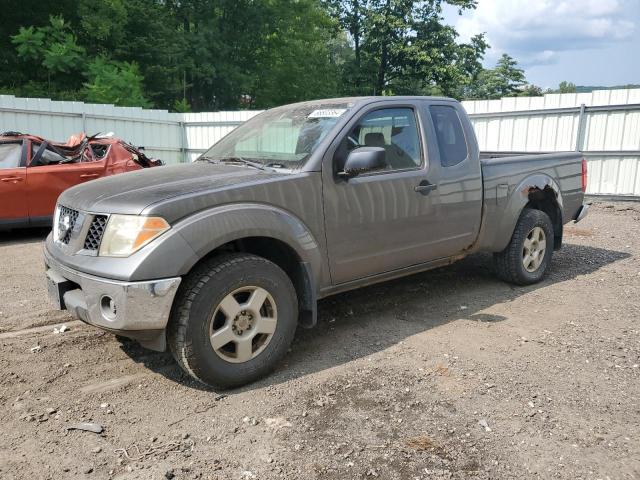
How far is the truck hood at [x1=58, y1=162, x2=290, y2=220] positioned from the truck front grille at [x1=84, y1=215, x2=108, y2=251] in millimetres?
49

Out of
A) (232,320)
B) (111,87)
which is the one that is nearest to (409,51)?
(111,87)

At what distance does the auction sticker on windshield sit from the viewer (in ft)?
13.2

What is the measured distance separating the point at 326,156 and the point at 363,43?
107 ft

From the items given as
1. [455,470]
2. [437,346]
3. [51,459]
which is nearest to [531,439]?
[455,470]

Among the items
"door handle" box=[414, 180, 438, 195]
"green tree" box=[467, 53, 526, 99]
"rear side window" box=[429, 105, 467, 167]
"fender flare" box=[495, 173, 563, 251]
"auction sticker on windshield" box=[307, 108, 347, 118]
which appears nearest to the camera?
"auction sticker on windshield" box=[307, 108, 347, 118]

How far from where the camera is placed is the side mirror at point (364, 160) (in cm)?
363

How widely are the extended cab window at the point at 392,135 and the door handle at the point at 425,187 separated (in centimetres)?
16

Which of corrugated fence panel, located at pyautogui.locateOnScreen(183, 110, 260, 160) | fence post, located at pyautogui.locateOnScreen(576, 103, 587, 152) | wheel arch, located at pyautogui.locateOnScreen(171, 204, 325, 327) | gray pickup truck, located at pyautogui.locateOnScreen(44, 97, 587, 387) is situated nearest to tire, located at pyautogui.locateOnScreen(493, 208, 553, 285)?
gray pickup truck, located at pyautogui.locateOnScreen(44, 97, 587, 387)

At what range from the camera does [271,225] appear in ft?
11.2

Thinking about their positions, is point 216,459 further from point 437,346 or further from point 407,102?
point 407,102

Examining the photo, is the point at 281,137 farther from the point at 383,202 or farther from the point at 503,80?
the point at 503,80

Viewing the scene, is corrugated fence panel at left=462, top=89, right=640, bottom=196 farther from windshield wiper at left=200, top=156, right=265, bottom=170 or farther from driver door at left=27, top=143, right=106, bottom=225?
windshield wiper at left=200, top=156, right=265, bottom=170

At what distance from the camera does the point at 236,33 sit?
33344 mm

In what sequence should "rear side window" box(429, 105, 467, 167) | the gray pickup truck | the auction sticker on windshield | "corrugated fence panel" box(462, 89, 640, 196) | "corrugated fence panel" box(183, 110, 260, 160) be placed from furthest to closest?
"corrugated fence panel" box(183, 110, 260, 160), "corrugated fence panel" box(462, 89, 640, 196), "rear side window" box(429, 105, 467, 167), the auction sticker on windshield, the gray pickup truck
